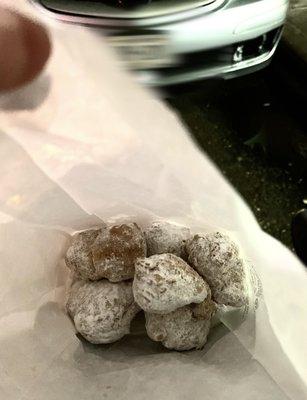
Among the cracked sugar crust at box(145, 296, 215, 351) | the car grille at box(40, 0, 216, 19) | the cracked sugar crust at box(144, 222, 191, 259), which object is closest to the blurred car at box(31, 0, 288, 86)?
the car grille at box(40, 0, 216, 19)

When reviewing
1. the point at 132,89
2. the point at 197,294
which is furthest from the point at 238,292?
the point at 132,89

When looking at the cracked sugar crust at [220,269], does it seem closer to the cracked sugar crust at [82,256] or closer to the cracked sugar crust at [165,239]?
the cracked sugar crust at [165,239]

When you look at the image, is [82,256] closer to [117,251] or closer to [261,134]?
[117,251]

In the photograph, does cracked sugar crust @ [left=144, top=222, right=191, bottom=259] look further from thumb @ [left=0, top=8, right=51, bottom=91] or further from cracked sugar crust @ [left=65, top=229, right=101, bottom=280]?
thumb @ [left=0, top=8, right=51, bottom=91]

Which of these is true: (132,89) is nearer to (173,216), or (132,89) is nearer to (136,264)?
(173,216)

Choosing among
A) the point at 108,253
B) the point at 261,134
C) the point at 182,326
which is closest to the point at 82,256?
the point at 108,253

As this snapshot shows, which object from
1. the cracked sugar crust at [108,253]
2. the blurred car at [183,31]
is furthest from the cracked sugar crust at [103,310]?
the blurred car at [183,31]
